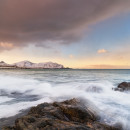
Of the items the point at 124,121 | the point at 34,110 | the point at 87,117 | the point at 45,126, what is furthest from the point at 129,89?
the point at 45,126

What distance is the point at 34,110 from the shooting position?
5328mm

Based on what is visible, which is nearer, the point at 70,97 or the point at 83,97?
the point at 83,97

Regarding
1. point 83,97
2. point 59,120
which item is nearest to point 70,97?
point 83,97

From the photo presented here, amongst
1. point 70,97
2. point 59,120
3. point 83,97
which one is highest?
point 59,120

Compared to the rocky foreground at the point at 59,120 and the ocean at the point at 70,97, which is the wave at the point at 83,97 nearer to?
the ocean at the point at 70,97

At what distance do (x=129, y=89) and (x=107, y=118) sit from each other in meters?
8.62

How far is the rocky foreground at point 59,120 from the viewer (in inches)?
136

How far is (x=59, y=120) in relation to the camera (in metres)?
3.86

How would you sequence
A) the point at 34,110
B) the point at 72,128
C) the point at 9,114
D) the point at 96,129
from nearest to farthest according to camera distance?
1. the point at 72,128
2. the point at 96,129
3. the point at 34,110
4. the point at 9,114

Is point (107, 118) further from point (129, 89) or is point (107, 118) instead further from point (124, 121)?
→ point (129, 89)

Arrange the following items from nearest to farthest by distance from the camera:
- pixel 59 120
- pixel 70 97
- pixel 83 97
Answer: pixel 59 120 → pixel 83 97 → pixel 70 97

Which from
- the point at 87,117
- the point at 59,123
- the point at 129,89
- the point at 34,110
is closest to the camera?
the point at 59,123

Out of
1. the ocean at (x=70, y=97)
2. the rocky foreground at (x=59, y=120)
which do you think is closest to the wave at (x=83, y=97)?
the ocean at (x=70, y=97)

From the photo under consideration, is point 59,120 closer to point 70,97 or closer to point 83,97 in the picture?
point 83,97
